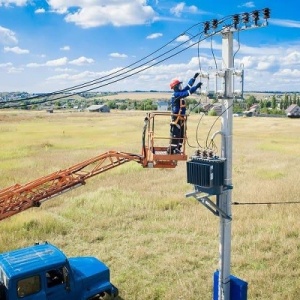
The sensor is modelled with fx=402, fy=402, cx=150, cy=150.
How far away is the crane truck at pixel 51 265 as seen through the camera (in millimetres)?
8250

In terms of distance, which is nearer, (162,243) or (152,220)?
(162,243)

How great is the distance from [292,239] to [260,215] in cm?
299

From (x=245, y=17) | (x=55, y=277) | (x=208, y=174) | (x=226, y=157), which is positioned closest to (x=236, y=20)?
(x=245, y=17)

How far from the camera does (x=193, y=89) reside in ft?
30.1

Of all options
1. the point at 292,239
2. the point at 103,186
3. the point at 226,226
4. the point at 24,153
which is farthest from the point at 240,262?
the point at 24,153

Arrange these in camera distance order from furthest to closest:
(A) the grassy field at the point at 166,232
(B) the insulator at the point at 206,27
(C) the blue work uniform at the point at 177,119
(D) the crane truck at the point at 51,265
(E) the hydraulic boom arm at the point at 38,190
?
(A) the grassy field at the point at 166,232 → (C) the blue work uniform at the point at 177,119 → (E) the hydraulic boom arm at the point at 38,190 → (B) the insulator at the point at 206,27 → (D) the crane truck at the point at 51,265

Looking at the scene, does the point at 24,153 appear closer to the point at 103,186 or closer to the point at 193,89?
the point at 103,186

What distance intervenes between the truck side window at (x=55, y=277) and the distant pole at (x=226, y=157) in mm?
3485

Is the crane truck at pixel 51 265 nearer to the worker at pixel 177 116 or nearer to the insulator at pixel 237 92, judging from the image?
the worker at pixel 177 116

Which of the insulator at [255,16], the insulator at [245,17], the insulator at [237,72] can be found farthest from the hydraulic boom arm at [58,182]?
the insulator at [255,16]

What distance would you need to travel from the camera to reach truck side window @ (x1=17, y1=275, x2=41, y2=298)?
819cm

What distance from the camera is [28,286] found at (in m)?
8.27

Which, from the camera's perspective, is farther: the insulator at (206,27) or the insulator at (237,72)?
the insulator at (206,27)

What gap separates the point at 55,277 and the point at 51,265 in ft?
1.41
